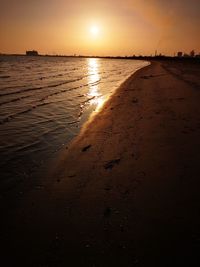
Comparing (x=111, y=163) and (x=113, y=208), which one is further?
(x=111, y=163)

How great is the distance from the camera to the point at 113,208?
479 cm

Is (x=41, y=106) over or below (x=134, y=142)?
below

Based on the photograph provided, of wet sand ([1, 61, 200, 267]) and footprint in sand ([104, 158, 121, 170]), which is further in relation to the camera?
footprint in sand ([104, 158, 121, 170])

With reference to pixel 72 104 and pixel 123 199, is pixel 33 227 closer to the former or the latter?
pixel 123 199

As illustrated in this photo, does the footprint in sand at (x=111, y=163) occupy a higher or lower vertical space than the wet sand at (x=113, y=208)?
lower

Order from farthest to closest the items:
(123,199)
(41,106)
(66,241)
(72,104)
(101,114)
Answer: (72,104) < (41,106) < (101,114) < (123,199) < (66,241)

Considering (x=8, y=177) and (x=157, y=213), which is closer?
(x=157, y=213)

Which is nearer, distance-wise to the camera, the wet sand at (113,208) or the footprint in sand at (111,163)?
the wet sand at (113,208)

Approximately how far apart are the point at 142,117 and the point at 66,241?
27.0 feet

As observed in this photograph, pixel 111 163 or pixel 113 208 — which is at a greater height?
pixel 113 208

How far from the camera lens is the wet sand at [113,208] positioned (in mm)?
3721

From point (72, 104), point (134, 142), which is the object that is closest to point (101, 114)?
point (72, 104)

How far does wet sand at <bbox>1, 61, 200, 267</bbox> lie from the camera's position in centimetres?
372

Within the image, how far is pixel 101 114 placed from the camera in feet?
42.9
